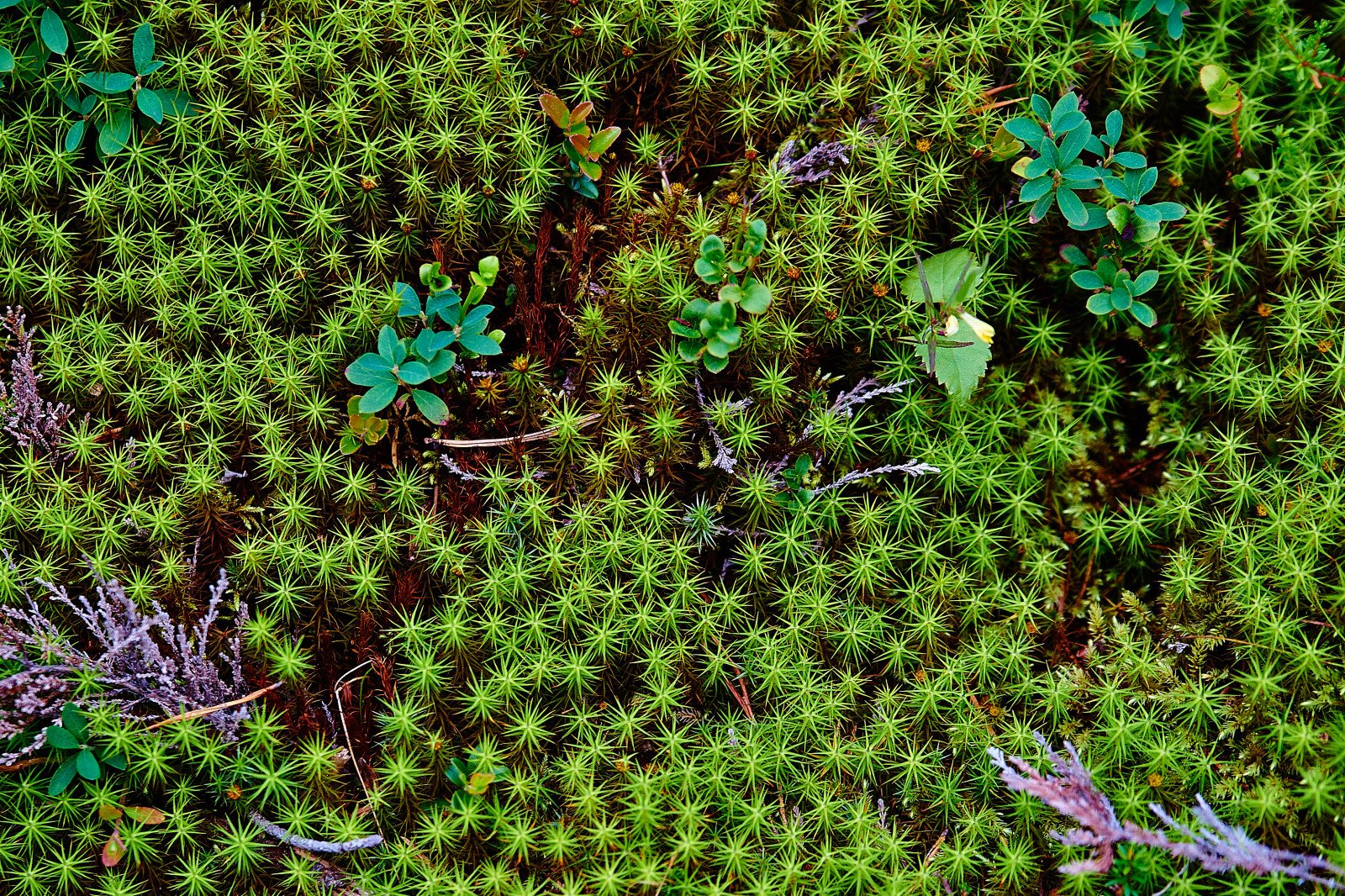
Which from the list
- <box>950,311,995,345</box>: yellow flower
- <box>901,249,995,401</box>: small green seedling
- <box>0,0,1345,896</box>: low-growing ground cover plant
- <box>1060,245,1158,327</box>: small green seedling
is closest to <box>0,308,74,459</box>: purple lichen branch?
<box>0,0,1345,896</box>: low-growing ground cover plant

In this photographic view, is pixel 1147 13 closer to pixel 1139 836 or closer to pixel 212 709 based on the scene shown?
pixel 1139 836

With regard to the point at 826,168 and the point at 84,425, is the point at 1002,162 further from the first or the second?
the point at 84,425

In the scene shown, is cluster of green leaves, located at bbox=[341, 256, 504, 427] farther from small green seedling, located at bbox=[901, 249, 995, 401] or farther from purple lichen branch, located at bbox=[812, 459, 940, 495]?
small green seedling, located at bbox=[901, 249, 995, 401]

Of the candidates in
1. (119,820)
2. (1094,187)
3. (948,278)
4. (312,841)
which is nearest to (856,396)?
(948,278)

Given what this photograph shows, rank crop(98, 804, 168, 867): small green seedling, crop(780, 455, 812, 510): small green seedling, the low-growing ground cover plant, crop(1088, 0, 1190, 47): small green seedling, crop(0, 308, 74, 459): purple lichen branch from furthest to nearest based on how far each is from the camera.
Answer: crop(1088, 0, 1190, 47): small green seedling < crop(780, 455, 812, 510): small green seedling < crop(0, 308, 74, 459): purple lichen branch < the low-growing ground cover plant < crop(98, 804, 168, 867): small green seedling

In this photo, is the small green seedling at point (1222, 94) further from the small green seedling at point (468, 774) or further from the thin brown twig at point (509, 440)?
the small green seedling at point (468, 774)

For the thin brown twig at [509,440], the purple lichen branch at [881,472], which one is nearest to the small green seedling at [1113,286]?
the purple lichen branch at [881,472]
